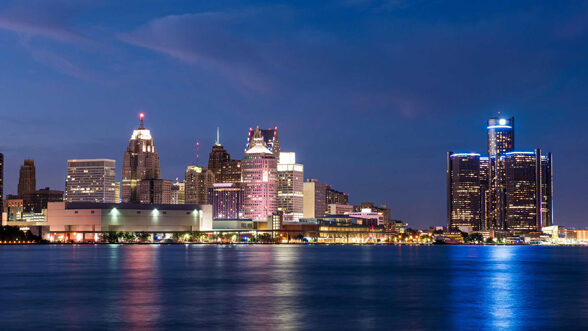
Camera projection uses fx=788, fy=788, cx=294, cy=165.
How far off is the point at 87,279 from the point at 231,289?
75.7 feet

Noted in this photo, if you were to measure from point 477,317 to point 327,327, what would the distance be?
12740mm

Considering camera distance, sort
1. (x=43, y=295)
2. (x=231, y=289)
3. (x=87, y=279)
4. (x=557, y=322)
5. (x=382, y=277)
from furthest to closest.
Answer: (x=382, y=277), (x=87, y=279), (x=231, y=289), (x=43, y=295), (x=557, y=322)

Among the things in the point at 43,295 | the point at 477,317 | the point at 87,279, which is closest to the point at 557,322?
the point at 477,317

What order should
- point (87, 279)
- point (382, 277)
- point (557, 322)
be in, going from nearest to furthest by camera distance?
point (557, 322)
point (87, 279)
point (382, 277)

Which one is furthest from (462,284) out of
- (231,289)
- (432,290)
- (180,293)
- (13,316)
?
(13,316)

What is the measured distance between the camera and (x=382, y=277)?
102562mm

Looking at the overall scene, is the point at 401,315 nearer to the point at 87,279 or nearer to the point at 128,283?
the point at 128,283

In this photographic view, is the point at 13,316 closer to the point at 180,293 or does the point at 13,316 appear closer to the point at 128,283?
the point at 180,293

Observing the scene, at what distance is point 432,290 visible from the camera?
8025 centimetres

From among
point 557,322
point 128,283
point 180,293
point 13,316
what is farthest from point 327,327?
point 128,283

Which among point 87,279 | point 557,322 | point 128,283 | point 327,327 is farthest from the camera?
point 87,279

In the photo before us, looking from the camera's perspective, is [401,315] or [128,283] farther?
[128,283]

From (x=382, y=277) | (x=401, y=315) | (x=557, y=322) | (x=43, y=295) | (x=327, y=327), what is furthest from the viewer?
(x=382, y=277)

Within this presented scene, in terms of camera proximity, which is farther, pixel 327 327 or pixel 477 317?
pixel 477 317
